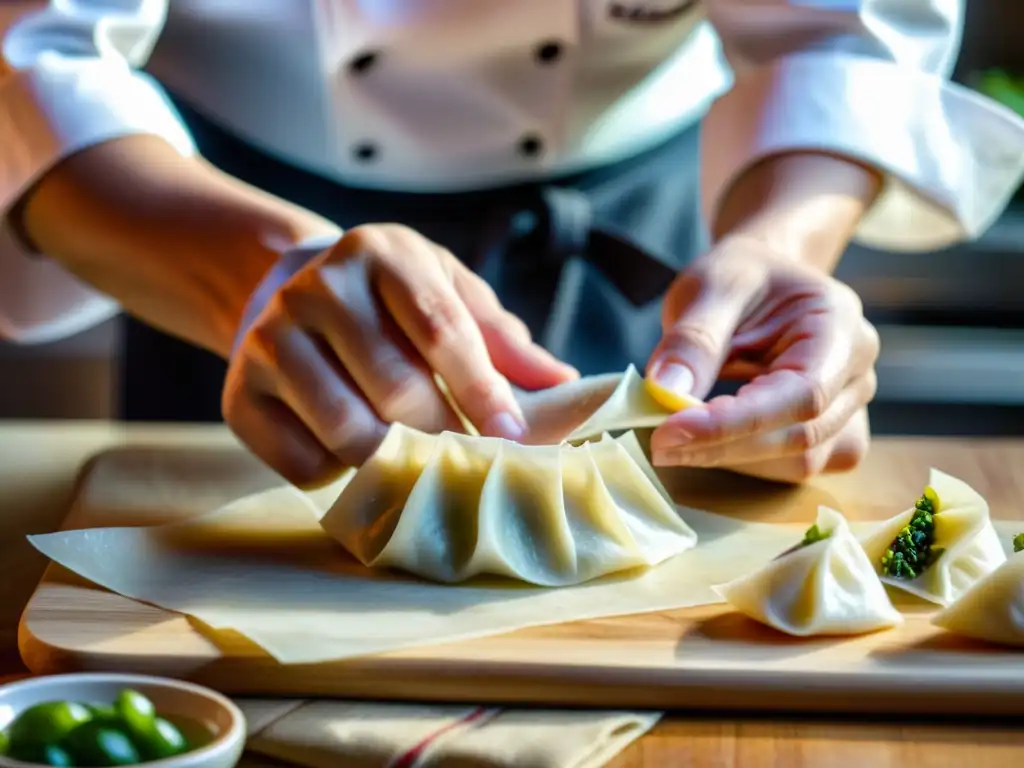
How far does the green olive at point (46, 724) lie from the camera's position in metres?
0.67

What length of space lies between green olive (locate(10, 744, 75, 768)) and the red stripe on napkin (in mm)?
190

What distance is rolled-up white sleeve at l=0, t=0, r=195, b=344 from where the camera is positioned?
4.59ft

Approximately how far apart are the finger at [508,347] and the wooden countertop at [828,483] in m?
0.36

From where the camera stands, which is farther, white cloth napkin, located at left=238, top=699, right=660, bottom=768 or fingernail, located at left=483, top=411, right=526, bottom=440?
fingernail, located at left=483, top=411, right=526, bottom=440

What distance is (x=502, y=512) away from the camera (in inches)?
42.6

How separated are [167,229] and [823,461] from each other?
0.69 m

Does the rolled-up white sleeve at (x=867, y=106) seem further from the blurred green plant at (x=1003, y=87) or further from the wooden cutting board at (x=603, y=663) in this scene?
the blurred green plant at (x=1003, y=87)

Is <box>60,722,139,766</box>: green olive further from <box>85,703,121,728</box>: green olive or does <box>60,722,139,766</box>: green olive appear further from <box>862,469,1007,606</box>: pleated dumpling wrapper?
<box>862,469,1007,606</box>: pleated dumpling wrapper

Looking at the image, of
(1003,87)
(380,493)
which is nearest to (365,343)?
(380,493)

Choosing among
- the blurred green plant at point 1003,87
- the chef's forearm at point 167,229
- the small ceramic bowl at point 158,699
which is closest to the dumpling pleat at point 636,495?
the chef's forearm at point 167,229

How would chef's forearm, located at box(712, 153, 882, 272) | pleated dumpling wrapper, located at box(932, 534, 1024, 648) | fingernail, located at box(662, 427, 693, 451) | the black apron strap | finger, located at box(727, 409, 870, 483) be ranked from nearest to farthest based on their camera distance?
pleated dumpling wrapper, located at box(932, 534, 1024, 648) → fingernail, located at box(662, 427, 693, 451) → finger, located at box(727, 409, 870, 483) → chef's forearm, located at box(712, 153, 882, 272) → the black apron strap

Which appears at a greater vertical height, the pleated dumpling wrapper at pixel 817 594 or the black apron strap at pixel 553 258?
the pleated dumpling wrapper at pixel 817 594

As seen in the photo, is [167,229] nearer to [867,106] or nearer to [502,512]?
[502,512]

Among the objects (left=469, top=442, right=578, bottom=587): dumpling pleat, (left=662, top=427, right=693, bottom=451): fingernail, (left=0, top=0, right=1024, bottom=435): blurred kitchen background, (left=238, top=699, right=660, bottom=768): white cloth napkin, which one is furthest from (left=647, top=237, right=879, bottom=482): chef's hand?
(left=0, top=0, right=1024, bottom=435): blurred kitchen background
